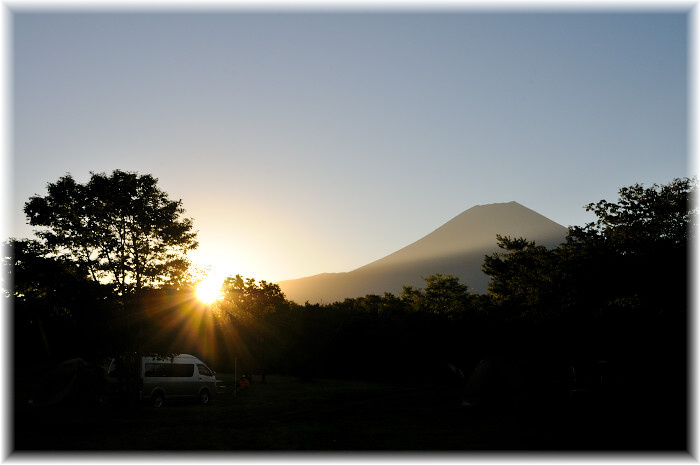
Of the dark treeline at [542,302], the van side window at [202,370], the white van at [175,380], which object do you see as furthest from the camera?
the van side window at [202,370]

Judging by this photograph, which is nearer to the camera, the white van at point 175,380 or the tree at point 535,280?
the white van at point 175,380

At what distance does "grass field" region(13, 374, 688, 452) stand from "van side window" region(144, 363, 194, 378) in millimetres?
1148

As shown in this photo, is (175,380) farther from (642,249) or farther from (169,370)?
(642,249)

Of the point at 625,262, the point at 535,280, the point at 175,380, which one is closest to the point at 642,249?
the point at 625,262

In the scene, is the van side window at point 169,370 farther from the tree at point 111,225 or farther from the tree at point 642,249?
the tree at point 642,249

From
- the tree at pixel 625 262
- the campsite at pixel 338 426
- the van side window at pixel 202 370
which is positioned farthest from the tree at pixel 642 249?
the van side window at pixel 202 370

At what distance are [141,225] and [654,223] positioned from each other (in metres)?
20.8

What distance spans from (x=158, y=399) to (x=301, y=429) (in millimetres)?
8485

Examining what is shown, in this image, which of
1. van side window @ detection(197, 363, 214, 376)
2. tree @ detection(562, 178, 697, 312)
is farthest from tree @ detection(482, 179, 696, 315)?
van side window @ detection(197, 363, 214, 376)

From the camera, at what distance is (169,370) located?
2092 cm

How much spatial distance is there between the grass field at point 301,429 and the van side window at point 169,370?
1.15m

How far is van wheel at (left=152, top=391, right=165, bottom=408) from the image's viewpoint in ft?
66.0

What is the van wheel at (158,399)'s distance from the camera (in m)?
20.1

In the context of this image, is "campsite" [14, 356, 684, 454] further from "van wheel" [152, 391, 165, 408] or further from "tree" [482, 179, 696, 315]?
"tree" [482, 179, 696, 315]
